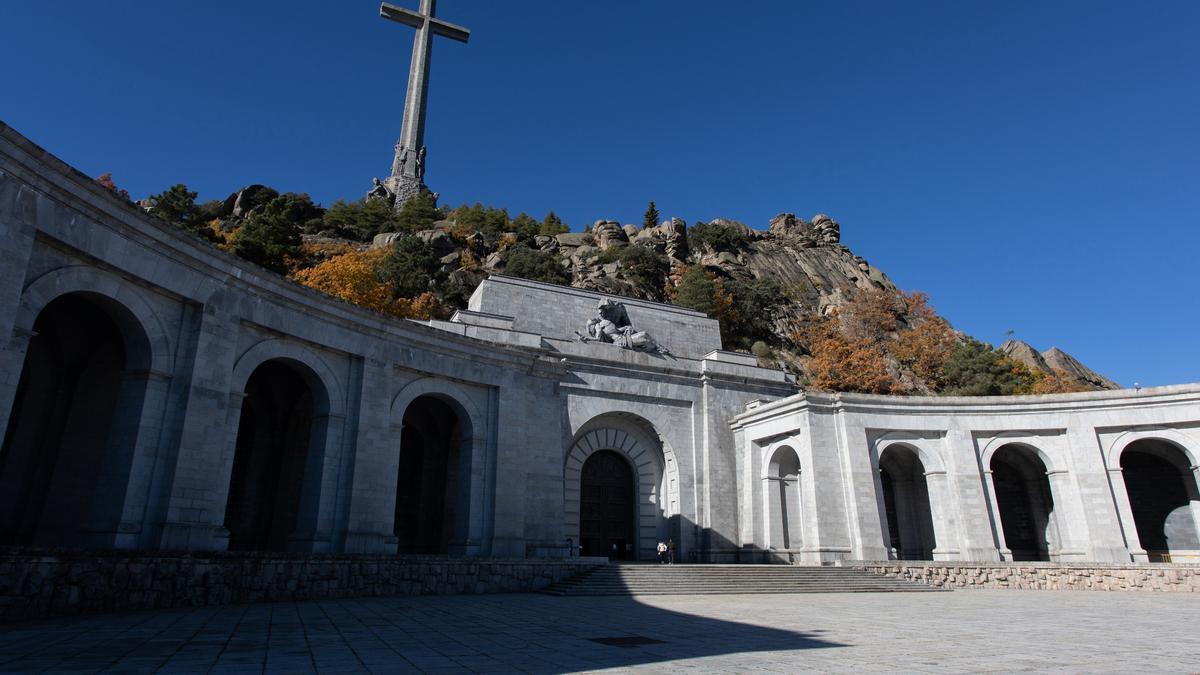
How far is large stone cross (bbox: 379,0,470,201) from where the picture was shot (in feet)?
279

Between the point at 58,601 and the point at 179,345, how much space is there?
604 cm

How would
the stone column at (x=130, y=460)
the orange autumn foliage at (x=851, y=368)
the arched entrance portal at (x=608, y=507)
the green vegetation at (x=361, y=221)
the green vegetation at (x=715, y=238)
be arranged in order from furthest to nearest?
the green vegetation at (x=715, y=238), the green vegetation at (x=361, y=221), the orange autumn foliage at (x=851, y=368), the arched entrance portal at (x=608, y=507), the stone column at (x=130, y=460)

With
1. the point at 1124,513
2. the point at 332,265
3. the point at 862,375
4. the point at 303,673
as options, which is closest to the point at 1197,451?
the point at 1124,513

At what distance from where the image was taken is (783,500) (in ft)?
92.7

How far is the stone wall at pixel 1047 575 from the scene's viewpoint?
21.6m

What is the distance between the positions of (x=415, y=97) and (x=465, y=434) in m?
74.4

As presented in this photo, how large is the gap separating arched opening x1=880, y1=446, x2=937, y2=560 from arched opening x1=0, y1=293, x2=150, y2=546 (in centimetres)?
2672

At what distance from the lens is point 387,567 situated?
1753 centimetres

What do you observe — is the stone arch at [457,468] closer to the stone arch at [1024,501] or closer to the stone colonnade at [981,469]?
the stone colonnade at [981,469]

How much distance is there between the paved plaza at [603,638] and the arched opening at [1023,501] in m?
14.3

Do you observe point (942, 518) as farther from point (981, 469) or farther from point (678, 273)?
point (678, 273)

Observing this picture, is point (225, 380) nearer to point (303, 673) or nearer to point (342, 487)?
point (342, 487)

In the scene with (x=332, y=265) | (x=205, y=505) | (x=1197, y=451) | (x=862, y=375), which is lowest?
(x=205, y=505)

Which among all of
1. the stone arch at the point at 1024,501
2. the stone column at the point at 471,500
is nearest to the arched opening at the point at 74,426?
the stone column at the point at 471,500
